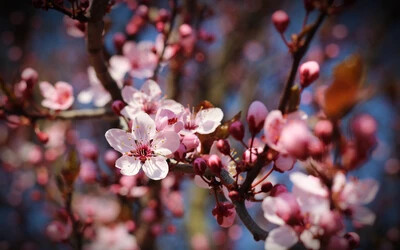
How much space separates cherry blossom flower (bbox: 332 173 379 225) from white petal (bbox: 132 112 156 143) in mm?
693

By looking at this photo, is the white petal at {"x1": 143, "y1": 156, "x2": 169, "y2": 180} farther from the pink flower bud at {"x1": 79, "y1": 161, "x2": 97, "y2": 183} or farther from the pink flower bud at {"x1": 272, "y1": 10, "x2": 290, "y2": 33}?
the pink flower bud at {"x1": 79, "y1": 161, "x2": 97, "y2": 183}

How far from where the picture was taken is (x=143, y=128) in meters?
1.25

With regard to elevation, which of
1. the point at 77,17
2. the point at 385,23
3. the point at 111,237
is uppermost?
the point at 385,23

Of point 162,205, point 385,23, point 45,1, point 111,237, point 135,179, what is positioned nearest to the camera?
point 45,1

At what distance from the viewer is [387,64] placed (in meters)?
4.64

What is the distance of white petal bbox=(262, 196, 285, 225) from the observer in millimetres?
1039

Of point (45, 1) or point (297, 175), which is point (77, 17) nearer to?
point (45, 1)

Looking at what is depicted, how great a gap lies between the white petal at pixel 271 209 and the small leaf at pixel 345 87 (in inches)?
15.8

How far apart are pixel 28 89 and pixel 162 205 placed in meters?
1.31

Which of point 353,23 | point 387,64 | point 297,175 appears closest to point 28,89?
point 297,175

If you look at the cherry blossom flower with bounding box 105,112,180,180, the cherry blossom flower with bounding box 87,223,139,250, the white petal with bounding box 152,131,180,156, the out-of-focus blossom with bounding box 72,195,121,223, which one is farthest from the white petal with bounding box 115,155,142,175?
the out-of-focus blossom with bounding box 72,195,121,223

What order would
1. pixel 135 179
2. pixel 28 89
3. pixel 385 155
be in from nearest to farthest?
pixel 28 89 → pixel 135 179 → pixel 385 155

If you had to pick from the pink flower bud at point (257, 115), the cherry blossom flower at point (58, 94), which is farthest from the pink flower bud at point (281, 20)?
the cherry blossom flower at point (58, 94)

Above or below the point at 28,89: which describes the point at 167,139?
above
